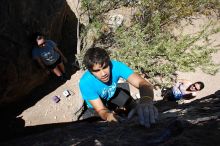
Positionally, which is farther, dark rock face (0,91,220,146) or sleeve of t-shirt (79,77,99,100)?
sleeve of t-shirt (79,77,99,100)

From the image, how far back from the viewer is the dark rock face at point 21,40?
677 cm

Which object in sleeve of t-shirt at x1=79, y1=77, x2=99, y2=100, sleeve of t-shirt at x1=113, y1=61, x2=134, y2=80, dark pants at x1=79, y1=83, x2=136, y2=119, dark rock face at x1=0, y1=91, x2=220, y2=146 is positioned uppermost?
sleeve of t-shirt at x1=113, y1=61, x2=134, y2=80

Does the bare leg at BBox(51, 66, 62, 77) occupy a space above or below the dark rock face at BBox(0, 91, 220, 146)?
above

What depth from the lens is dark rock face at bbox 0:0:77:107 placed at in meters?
6.77

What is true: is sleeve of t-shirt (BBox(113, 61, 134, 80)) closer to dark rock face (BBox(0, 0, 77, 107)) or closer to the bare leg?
dark rock face (BBox(0, 0, 77, 107))

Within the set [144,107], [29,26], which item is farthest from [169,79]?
[144,107]

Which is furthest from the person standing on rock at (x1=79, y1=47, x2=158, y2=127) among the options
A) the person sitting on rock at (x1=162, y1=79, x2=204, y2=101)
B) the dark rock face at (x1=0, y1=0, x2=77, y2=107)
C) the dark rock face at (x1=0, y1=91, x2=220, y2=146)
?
the person sitting on rock at (x1=162, y1=79, x2=204, y2=101)

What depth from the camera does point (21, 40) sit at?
23.7 ft

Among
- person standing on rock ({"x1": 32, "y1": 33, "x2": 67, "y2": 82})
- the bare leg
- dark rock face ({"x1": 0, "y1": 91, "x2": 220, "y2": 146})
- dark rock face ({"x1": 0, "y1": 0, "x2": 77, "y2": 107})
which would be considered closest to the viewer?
dark rock face ({"x1": 0, "y1": 91, "x2": 220, "y2": 146})

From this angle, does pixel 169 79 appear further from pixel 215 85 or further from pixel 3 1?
pixel 3 1

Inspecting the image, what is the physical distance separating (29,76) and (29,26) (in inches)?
45.6

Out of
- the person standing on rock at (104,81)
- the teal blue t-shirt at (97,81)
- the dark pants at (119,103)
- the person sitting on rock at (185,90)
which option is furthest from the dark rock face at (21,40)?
the person sitting on rock at (185,90)

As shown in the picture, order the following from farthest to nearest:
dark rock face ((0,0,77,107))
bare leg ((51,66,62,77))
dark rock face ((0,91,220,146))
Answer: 1. bare leg ((51,66,62,77))
2. dark rock face ((0,0,77,107))
3. dark rock face ((0,91,220,146))

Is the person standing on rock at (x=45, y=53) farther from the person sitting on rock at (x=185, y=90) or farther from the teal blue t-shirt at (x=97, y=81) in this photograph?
the teal blue t-shirt at (x=97, y=81)
